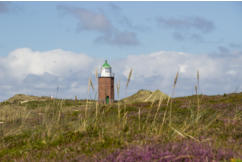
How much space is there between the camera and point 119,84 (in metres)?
7.57

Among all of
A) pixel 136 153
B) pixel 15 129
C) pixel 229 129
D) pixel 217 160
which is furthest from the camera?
pixel 15 129

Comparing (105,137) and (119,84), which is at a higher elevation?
(119,84)

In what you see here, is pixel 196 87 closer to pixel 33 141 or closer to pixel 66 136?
pixel 66 136

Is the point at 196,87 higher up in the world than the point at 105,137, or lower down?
higher up

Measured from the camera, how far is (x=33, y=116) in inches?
700

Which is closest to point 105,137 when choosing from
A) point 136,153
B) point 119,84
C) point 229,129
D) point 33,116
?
Answer: point 119,84

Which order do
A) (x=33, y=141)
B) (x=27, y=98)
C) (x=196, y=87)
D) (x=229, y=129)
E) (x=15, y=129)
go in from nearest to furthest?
1. (x=196, y=87)
2. (x=33, y=141)
3. (x=229, y=129)
4. (x=15, y=129)
5. (x=27, y=98)

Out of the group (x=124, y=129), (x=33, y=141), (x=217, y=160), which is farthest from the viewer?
(x=33, y=141)

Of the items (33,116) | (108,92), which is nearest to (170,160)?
(33,116)

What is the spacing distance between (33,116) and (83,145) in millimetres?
11857

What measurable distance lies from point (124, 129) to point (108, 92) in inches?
1358

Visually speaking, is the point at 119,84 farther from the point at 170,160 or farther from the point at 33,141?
the point at 170,160

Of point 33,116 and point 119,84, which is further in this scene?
point 33,116

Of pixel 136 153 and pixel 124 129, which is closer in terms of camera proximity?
pixel 136 153
